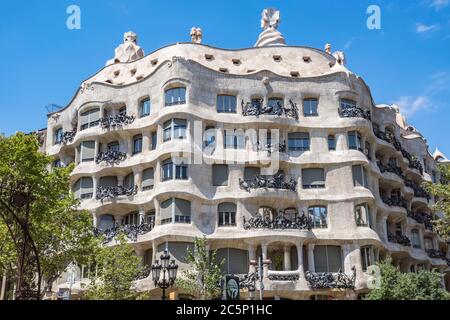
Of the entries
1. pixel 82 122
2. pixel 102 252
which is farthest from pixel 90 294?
pixel 82 122

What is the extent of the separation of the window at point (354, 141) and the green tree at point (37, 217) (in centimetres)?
1985

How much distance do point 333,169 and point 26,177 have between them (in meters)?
21.9

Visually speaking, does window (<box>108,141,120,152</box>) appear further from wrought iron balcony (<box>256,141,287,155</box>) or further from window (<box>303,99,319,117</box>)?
window (<box>303,99,319,117</box>)

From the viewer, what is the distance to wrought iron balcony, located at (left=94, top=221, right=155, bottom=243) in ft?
129

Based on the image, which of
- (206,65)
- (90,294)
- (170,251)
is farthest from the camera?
(206,65)

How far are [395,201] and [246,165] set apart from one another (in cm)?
1325

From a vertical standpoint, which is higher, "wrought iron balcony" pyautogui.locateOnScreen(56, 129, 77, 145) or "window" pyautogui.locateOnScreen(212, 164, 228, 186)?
"wrought iron balcony" pyautogui.locateOnScreen(56, 129, 77, 145)

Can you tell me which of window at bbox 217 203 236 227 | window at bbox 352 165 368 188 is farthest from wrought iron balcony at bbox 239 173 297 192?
window at bbox 352 165 368 188

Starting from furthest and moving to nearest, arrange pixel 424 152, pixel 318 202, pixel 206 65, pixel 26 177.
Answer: pixel 424 152, pixel 206 65, pixel 318 202, pixel 26 177

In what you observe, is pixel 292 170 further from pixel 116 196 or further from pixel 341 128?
pixel 116 196

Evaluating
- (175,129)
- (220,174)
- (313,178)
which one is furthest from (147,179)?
(313,178)

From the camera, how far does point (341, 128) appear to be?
4288cm

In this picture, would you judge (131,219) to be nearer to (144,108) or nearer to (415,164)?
(144,108)

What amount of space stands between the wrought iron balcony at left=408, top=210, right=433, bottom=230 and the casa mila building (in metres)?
1.55
